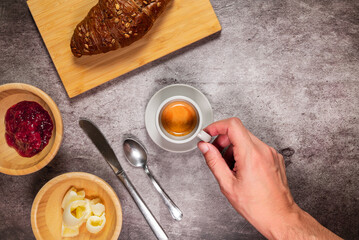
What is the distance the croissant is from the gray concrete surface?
0.84 ft

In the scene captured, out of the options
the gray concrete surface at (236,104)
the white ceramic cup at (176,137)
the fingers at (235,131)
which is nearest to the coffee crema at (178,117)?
the white ceramic cup at (176,137)

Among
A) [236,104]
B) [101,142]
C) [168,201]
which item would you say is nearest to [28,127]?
[101,142]

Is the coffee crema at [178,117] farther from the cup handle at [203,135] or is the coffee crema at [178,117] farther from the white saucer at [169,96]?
the cup handle at [203,135]

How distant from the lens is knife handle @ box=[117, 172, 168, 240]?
1.57m

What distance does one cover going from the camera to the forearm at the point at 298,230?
126cm

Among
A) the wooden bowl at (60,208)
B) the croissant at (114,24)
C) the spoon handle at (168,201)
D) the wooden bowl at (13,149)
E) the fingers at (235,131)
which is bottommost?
the spoon handle at (168,201)

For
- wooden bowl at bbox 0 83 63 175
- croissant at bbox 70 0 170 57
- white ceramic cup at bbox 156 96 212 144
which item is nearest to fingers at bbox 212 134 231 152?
white ceramic cup at bbox 156 96 212 144

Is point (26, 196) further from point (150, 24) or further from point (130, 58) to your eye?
point (150, 24)

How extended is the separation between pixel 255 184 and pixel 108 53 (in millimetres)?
1093

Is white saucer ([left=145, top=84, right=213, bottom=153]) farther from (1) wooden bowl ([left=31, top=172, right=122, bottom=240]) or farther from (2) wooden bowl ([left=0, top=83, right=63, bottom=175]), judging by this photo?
(2) wooden bowl ([left=0, top=83, right=63, bottom=175])

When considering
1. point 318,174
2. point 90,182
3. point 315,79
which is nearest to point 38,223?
point 90,182

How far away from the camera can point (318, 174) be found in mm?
1646

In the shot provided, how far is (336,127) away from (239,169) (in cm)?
84

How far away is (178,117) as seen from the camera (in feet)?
5.09
